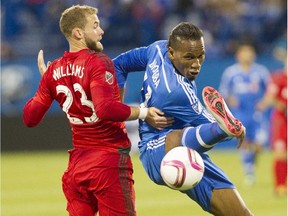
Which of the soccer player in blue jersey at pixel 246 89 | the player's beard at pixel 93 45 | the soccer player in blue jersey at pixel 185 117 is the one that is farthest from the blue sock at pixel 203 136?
the soccer player in blue jersey at pixel 246 89

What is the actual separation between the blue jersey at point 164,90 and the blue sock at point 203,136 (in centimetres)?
19

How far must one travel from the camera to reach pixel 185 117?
21.4ft

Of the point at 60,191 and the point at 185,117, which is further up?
the point at 60,191

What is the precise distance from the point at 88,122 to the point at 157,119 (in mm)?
538

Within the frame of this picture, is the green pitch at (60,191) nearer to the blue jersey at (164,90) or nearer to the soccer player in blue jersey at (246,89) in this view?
the soccer player in blue jersey at (246,89)

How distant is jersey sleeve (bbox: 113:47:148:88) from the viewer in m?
6.86

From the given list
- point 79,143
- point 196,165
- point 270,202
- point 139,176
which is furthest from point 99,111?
point 139,176

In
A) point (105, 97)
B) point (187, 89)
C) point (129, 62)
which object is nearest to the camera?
point (105, 97)

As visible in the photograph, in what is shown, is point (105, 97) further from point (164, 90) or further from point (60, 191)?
point (60, 191)

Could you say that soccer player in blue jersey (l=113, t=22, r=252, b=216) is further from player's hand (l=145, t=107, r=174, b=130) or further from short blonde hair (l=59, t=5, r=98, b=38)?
short blonde hair (l=59, t=5, r=98, b=38)

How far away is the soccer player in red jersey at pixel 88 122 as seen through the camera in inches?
233

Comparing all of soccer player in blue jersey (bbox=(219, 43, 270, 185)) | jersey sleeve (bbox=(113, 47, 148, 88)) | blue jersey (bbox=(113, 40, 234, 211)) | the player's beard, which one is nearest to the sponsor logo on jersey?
the player's beard

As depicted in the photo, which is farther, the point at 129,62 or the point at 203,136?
the point at 129,62

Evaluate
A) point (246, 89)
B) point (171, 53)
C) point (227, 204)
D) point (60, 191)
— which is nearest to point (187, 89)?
point (171, 53)
